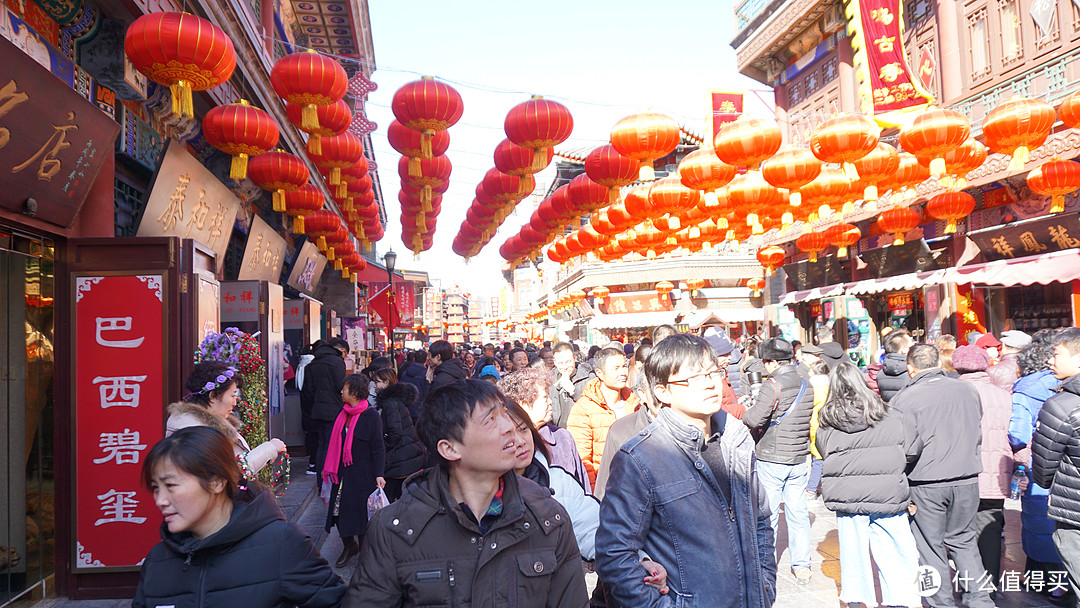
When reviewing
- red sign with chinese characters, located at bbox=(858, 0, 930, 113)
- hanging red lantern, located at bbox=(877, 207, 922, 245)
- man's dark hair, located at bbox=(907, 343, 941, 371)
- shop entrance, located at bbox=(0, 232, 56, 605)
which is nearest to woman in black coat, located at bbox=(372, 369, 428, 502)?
shop entrance, located at bbox=(0, 232, 56, 605)

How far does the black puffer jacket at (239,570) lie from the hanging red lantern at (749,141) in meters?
6.65

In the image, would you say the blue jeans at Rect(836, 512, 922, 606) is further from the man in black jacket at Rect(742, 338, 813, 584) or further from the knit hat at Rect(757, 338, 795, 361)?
the knit hat at Rect(757, 338, 795, 361)

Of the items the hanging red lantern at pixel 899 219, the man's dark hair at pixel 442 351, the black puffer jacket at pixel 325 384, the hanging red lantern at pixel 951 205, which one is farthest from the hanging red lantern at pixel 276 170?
the hanging red lantern at pixel 899 219

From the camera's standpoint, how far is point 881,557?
14.5ft

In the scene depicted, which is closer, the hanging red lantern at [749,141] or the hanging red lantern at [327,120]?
the hanging red lantern at [327,120]

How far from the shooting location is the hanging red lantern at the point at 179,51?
4.96 meters

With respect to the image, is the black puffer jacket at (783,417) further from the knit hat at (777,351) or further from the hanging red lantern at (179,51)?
the hanging red lantern at (179,51)

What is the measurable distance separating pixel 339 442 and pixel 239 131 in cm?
314

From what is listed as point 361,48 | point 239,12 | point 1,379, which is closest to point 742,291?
point 361,48

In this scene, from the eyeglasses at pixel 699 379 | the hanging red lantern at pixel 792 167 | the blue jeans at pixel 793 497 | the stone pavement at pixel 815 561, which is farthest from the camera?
the hanging red lantern at pixel 792 167

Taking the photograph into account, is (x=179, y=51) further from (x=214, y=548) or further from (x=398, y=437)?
(x=214, y=548)

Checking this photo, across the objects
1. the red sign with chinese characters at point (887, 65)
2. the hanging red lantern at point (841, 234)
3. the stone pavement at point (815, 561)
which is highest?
the red sign with chinese characters at point (887, 65)

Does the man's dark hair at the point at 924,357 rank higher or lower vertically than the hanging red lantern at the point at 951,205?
lower

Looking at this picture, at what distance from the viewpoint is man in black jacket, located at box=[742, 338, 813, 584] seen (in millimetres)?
5418
